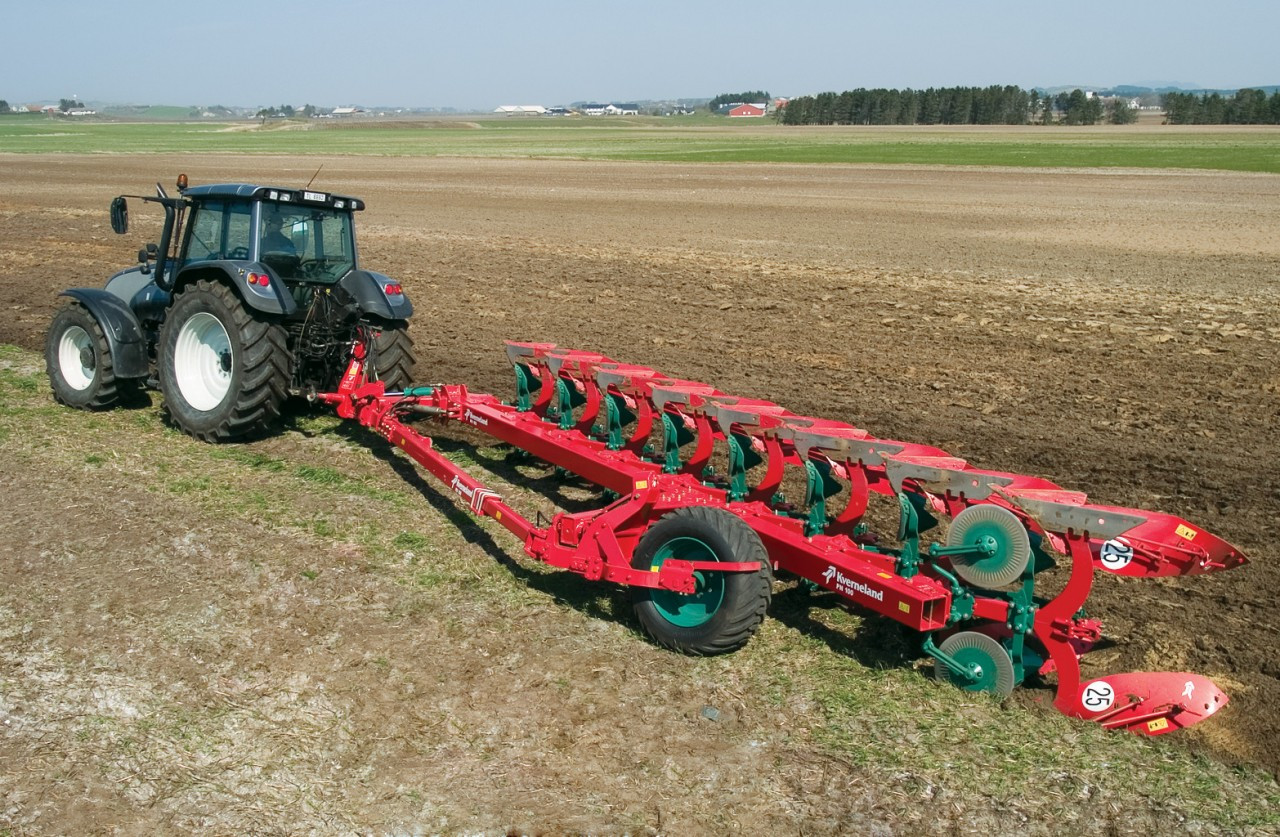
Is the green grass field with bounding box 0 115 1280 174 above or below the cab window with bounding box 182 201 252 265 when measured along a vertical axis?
above

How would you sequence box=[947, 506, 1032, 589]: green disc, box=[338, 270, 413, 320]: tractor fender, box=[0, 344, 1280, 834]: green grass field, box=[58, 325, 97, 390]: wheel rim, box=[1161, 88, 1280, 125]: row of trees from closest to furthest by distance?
box=[0, 344, 1280, 834]: green grass field → box=[947, 506, 1032, 589]: green disc → box=[338, 270, 413, 320]: tractor fender → box=[58, 325, 97, 390]: wheel rim → box=[1161, 88, 1280, 125]: row of trees

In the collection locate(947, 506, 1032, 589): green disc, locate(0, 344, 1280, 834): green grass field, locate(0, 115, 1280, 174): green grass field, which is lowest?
locate(0, 344, 1280, 834): green grass field

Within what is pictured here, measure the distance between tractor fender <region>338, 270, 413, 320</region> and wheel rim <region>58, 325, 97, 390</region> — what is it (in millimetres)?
2337

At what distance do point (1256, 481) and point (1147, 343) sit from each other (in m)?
4.30

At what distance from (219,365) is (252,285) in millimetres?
937

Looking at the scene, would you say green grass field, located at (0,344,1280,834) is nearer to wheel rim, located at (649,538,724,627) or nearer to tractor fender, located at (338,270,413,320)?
wheel rim, located at (649,538,724,627)

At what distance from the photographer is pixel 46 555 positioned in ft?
19.5

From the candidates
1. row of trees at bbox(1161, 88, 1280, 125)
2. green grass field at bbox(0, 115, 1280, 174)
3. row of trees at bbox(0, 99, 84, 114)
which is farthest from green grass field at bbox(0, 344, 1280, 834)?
row of trees at bbox(0, 99, 84, 114)

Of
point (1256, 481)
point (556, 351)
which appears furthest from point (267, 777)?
point (1256, 481)

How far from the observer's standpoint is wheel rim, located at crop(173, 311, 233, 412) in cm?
796

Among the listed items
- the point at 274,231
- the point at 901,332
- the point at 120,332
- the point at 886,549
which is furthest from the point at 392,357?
the point at 901,332

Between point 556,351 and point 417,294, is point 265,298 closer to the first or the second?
point 556,351

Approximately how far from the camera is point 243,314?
7438 mm

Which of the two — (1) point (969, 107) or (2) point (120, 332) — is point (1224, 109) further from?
(2) point (120, 332)
